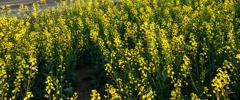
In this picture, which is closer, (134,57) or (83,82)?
(134,57)

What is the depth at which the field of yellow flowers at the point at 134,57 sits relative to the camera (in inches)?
235

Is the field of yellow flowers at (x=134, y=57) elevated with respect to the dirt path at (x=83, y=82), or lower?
elevated

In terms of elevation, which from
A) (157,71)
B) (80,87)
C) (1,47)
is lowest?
(80,87)

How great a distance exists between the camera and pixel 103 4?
1245cm

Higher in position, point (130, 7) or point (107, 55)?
point (130, 7)

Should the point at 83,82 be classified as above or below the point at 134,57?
below

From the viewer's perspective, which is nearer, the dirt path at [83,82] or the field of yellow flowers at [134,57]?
the field of yellow flowers at [134,57]

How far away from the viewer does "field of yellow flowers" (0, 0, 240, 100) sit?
19.6ft

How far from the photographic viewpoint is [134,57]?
7164mm

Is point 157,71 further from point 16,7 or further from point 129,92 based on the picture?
point 16,7

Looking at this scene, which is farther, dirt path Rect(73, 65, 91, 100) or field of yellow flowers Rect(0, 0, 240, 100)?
dirt path Rect(73, 65, 91, 100)

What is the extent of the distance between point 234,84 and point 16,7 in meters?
13.9

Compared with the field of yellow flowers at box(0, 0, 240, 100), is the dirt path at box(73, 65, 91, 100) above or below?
below

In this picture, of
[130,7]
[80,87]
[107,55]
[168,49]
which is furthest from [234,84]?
[130,7]
